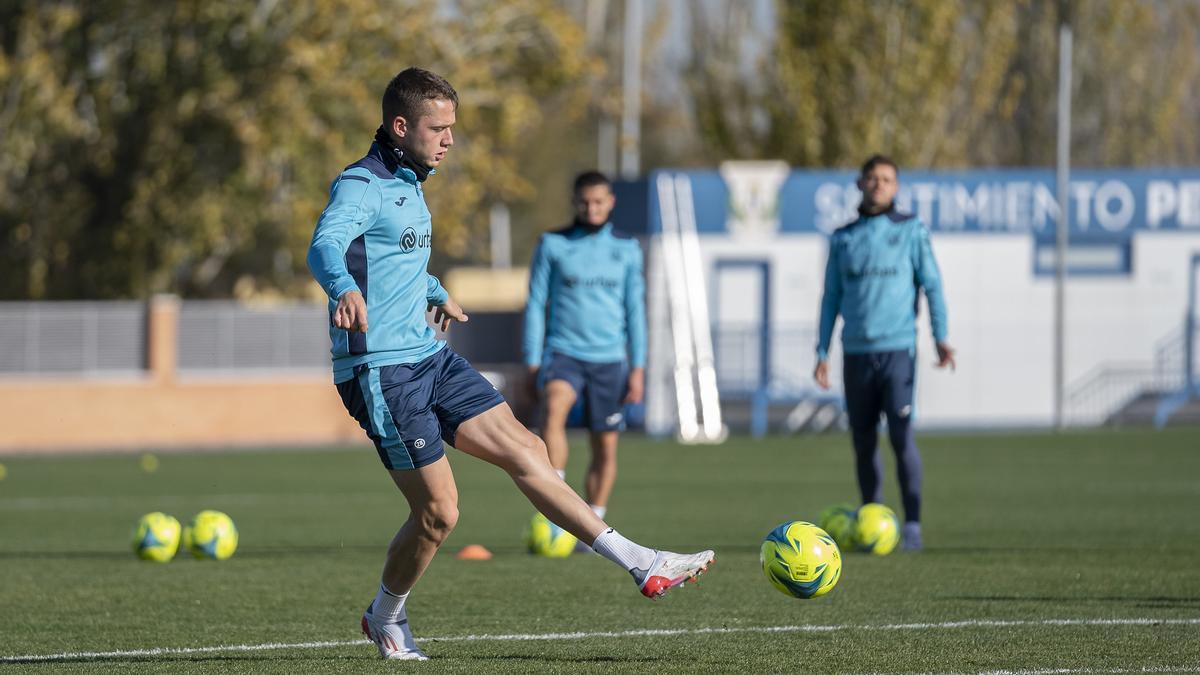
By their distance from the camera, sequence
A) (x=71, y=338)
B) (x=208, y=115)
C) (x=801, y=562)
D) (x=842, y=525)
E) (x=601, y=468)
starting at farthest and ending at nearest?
(x=208, y=115) < (x=71, y=338) < (x=601, y=468) < (x=842, y=525) < (x=801, y=562)

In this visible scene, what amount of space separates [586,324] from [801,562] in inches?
169

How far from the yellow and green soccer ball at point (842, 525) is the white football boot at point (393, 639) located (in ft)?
13.5

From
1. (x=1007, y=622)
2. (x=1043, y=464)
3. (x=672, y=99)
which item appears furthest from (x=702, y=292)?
(x=672, y=99)

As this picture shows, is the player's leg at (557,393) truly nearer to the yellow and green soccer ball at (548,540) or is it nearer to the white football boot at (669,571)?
the yellow and green soccer ball at (548,540)

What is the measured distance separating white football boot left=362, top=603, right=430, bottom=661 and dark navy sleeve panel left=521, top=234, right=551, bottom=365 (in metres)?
4.34

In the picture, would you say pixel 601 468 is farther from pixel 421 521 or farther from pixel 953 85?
pixel 953 85

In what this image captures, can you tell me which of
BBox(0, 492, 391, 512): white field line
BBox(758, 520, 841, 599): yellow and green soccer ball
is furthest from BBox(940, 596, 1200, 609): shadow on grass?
BBox(0, 492, 391, 512): white field line

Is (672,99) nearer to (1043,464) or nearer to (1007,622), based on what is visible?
(1043,464)

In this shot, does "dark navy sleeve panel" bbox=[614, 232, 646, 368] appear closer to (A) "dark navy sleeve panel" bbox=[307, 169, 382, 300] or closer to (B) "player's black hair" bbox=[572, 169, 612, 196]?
(B) "player's black hair" bbox=[572, 169, 612, 196]

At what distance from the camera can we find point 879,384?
10805 mm

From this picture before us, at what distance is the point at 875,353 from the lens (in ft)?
35.4

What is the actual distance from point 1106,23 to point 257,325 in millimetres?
21254

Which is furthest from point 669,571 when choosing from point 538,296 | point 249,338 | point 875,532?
point 249,338

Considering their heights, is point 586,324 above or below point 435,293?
below
